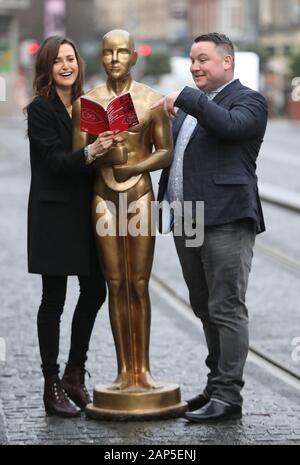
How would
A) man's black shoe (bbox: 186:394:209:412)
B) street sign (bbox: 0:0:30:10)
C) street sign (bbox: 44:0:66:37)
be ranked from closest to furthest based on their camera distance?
man's black shoe (bbox: 186:394:209:412) < street sign (bbox: 44:0:66:37) < street sign (bbox: 0:0:30:10)

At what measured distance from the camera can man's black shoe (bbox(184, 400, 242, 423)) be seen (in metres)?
7.41

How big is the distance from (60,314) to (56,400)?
0.46 m

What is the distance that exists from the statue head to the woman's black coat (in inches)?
15.7

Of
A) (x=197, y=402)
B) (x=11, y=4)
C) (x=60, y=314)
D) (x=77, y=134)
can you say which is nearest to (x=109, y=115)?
(x=77, y=134)

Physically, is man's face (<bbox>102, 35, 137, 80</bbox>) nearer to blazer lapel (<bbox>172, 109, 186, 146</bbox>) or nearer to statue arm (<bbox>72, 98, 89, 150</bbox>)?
statue arm (<bbox>72, 98, 89, 150</bbox>)

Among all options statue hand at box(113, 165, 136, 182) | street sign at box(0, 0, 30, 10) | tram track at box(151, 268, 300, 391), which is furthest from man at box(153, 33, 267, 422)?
street sign at box(0, 0, 30, 10)

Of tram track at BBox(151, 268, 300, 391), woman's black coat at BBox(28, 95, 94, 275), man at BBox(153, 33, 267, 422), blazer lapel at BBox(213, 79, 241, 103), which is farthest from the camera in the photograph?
tram track at BBox(151, 268, 300, 391)

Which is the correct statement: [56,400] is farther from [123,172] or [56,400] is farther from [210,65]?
[210,65]

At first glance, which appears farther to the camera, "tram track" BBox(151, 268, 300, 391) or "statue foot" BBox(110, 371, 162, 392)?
"tram track" BBox(151, 268, 300, 391)

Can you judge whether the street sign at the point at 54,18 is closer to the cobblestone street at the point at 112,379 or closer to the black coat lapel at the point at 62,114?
the cobblestone street at the point at 112,379

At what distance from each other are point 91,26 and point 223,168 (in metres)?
76.7

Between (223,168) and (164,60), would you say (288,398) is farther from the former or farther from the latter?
(164,60)
